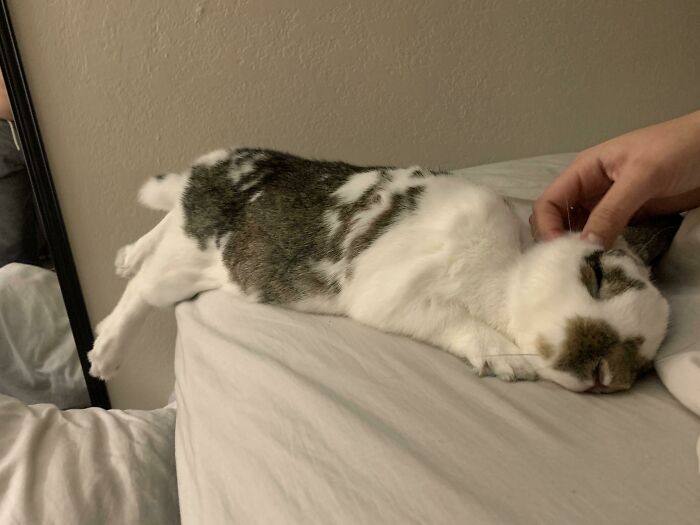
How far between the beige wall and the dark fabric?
8cm

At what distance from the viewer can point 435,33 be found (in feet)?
4.74

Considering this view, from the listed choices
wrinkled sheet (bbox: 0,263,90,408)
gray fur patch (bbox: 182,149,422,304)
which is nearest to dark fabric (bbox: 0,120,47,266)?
wrinkled sheet (bbox: 0,263,90,408)

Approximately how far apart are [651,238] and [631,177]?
12 cm

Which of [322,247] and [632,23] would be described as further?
[632,23]

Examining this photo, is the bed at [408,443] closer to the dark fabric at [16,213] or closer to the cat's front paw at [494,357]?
the cat's front paw at [494,357]

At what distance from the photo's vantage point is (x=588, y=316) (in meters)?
0.71

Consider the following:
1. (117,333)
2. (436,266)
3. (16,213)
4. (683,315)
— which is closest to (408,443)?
(436,266)

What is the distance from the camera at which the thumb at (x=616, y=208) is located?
0.85 m

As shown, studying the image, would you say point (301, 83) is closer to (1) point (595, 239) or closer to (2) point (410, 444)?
(1) point (595, 239)

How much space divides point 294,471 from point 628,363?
0.43 m

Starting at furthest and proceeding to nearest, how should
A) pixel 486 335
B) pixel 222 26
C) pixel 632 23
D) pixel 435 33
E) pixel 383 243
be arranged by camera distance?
pixel 632 23
pixel 435 33
pixel 222 26
pixel 383 243
pixel 486 335

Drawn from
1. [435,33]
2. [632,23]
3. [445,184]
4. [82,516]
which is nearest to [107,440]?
[82,516]

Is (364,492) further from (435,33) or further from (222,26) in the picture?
(435,33)

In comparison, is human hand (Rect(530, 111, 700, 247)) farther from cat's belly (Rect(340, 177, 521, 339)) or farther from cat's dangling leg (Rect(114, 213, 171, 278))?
cat's dangling leg (Rect(114, 213, 171, 278))
